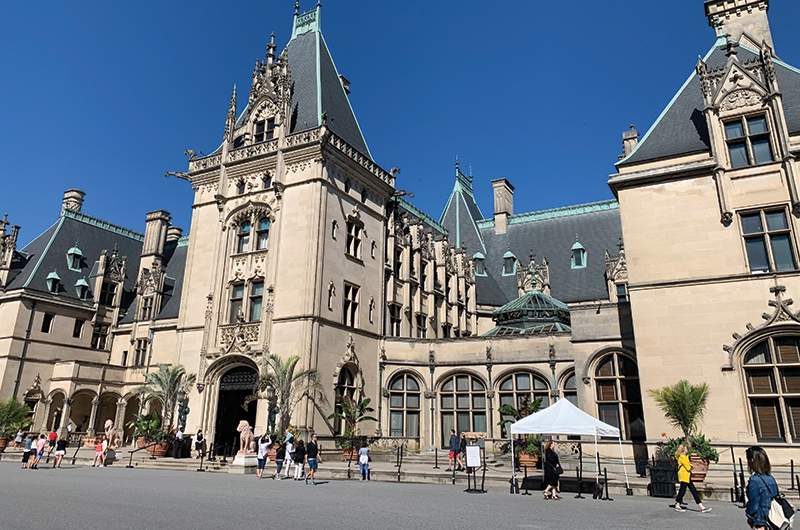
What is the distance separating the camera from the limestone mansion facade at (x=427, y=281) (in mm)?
18984

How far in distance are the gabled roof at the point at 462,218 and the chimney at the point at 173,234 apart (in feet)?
73.4

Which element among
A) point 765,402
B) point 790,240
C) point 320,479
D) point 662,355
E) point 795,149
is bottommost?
point 320,479

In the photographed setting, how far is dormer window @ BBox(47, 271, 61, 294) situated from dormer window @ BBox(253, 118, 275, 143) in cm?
1906

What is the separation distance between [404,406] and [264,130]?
1723 centimetres

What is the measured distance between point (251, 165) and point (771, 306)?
24.8 m

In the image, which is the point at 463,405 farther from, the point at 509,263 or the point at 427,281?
the point at 509,263

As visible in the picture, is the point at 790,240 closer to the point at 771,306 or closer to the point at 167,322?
the point at 771,306

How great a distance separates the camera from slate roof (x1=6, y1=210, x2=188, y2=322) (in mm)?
39125

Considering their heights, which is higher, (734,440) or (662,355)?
(662,355)

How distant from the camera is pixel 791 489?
14688 millimetres

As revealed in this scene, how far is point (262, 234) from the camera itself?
30344 millimetres

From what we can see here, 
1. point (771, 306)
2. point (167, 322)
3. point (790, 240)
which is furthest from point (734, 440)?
point (167, 322)

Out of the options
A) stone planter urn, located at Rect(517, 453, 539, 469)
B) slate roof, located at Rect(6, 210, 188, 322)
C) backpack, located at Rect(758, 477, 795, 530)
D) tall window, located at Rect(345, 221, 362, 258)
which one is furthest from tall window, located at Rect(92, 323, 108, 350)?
backpack, located at Rect(758, 477, 795, 530)

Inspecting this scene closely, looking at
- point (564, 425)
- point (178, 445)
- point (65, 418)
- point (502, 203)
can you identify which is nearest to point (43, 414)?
point (65, 418)
